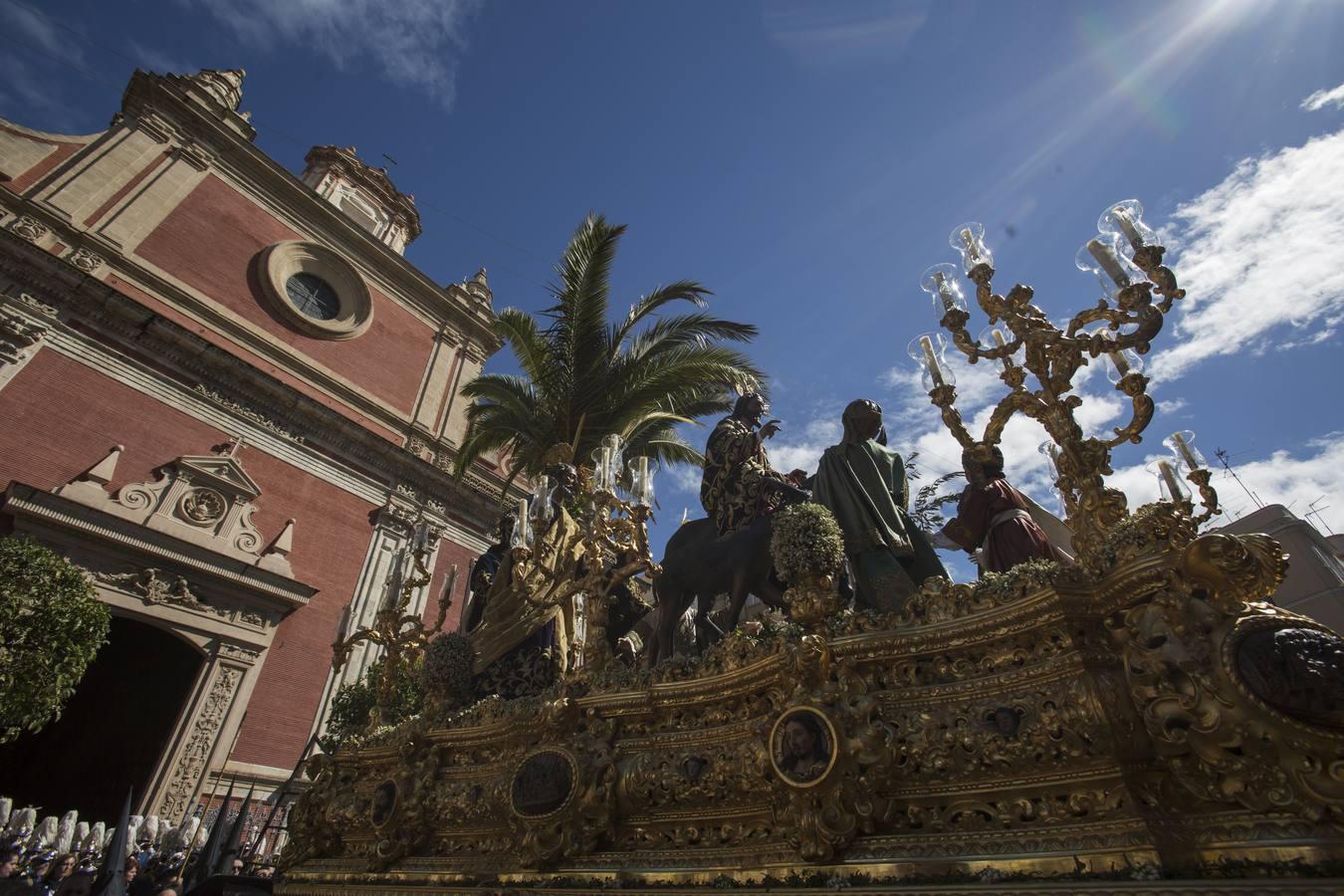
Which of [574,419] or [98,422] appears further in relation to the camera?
[98,422]

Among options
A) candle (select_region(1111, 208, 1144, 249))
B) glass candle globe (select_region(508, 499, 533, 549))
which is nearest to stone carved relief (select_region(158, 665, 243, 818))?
glass candle globe (select_region(508, 499, 533, 549))

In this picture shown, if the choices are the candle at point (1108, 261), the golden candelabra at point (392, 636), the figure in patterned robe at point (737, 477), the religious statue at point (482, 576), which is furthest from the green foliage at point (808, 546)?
the religious statue at point (482, 576)

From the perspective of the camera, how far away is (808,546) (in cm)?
376

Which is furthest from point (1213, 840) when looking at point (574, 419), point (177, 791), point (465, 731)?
point (177, 791)

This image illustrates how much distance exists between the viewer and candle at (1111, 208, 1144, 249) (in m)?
3.57

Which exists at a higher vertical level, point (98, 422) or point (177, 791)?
point (98, 422)

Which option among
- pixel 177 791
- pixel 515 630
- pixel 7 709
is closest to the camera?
pixel 515 630

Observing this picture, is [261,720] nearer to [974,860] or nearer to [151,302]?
[151,302]

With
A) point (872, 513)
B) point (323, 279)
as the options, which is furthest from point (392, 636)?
point (323, 279)

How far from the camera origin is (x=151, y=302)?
51.3 ft

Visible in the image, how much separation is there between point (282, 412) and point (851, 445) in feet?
53.0

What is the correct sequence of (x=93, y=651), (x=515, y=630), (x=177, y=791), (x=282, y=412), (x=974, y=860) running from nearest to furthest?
(x=974, y=860)
(x=515, y=630)
(x=93, y=651)
(x=177, y=791)
(x=282, y=412)

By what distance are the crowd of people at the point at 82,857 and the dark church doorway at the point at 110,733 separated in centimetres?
287

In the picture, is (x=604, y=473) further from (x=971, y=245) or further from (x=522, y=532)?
(x=971, y=245)
